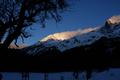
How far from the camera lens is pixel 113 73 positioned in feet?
65.2

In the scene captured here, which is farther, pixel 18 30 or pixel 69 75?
pixel 69 75

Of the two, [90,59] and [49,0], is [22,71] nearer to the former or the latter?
[90,59]

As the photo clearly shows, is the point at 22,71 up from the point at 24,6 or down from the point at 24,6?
down

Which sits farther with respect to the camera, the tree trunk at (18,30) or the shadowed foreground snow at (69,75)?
the shadowed foreground snow at (69,75)

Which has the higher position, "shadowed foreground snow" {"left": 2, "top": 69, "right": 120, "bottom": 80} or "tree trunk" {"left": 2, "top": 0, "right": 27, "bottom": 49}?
"tree trunk" {"left": 2, "top": 0, "right": 27, "bottom": 49}

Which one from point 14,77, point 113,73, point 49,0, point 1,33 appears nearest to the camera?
point 1,33

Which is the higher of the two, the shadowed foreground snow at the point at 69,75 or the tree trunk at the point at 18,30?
the tree trunk at the point at 18,30

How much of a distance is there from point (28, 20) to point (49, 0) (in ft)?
4.77

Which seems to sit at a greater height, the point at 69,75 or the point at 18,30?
the point at 18,30

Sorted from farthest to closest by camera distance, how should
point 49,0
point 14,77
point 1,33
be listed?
point 14,77
point 49,0
point 1,33

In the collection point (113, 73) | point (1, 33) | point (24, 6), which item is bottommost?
point (113, 73)

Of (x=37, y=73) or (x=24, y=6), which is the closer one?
(x=24, y=6)

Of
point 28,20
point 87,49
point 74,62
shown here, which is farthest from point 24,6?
point 87,49

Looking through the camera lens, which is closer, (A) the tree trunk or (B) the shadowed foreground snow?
(A) the tree trunk
